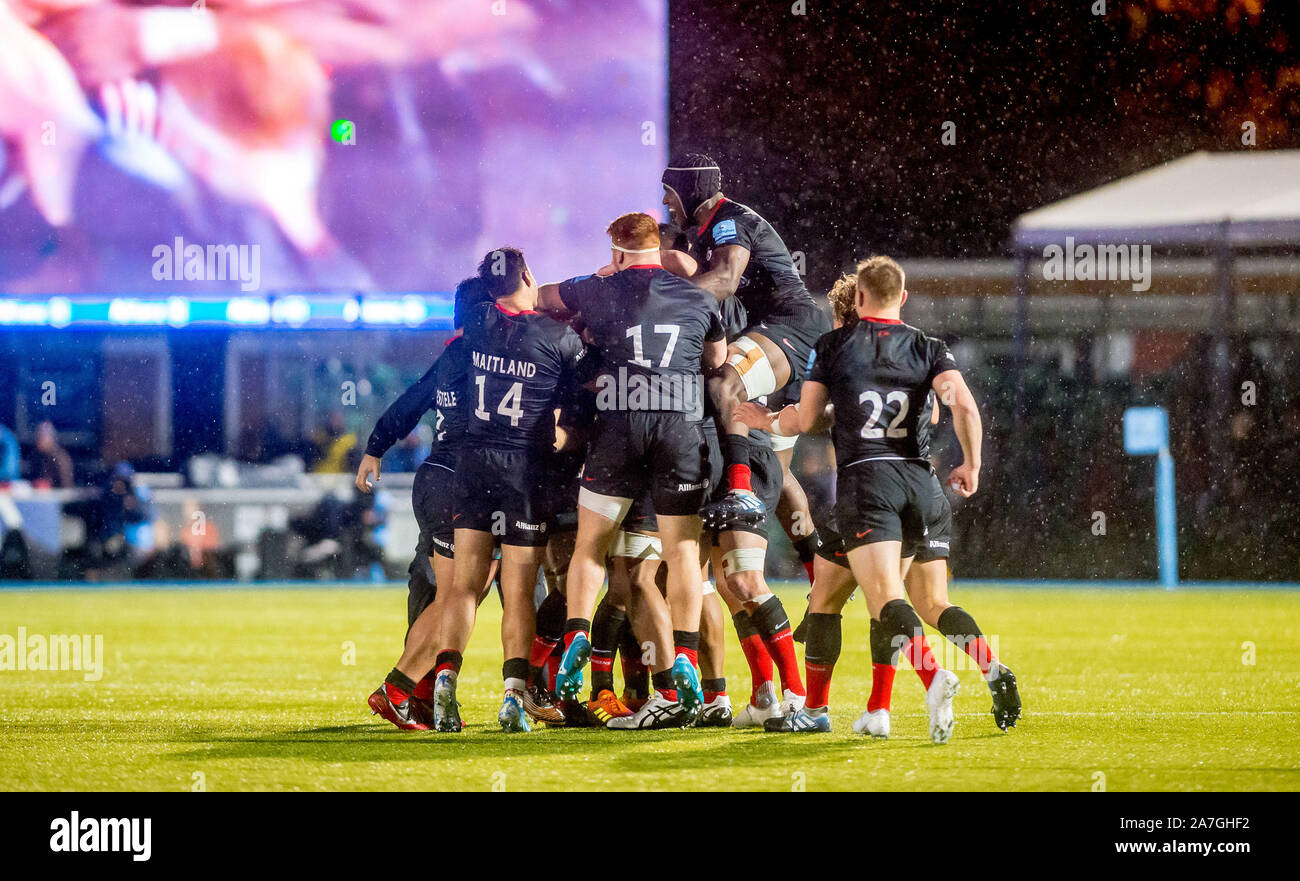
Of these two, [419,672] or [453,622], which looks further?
[419,672]

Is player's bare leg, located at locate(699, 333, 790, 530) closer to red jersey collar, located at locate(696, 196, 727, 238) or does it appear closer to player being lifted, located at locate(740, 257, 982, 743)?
player being lifted, located at locate(740, 257, 982, 743)

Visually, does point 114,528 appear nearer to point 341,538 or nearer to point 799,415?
point 341,538

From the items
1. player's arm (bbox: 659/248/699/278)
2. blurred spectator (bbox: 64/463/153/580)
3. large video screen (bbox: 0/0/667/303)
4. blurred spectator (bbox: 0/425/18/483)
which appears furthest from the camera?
blurred spectator (bbox: 64/463/153/580)

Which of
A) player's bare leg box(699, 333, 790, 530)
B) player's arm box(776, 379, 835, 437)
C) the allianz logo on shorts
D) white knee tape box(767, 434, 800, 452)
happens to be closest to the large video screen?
white knee tape box(767, 434, 800, 452)

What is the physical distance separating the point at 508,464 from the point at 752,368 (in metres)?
1.29

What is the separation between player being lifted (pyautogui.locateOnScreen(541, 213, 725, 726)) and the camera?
6.66 metres

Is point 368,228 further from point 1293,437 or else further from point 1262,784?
point 1262,784

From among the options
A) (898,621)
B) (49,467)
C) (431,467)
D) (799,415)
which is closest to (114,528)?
(49,467)

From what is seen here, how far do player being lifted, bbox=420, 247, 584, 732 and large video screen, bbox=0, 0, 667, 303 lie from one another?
406 inches

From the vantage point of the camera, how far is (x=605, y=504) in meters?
6.72

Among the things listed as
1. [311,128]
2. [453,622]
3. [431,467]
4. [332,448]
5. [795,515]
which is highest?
[311,128]

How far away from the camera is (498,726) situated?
7.03m

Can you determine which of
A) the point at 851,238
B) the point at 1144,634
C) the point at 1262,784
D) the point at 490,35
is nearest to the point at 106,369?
the point at 490,35
